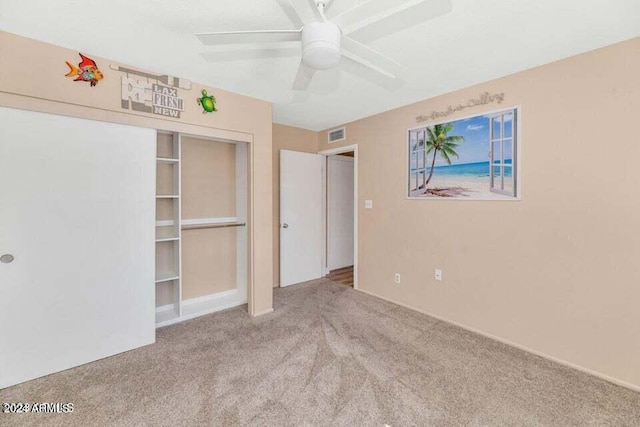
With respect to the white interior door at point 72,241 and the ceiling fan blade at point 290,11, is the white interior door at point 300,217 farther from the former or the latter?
the ceiling fan blade at point 290,11

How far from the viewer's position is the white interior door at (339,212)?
15.6 feet

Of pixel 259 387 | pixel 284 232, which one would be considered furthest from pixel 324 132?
pixel 259 387

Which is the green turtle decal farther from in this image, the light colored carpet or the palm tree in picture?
the palm tree in picture

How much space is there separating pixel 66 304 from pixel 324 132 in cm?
371

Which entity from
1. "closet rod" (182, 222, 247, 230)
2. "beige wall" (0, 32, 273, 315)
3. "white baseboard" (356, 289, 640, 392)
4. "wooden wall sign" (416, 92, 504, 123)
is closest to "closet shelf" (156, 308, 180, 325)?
"beige wall" (0, 32, 273, 315)

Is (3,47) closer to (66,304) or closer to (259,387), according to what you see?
(66,304)

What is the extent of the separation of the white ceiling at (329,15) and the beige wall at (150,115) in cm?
12

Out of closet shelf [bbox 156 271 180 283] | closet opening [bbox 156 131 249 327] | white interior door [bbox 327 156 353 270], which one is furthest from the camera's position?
white interior door [bbox 327 156 353 270]

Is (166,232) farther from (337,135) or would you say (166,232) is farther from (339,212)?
(339,212)

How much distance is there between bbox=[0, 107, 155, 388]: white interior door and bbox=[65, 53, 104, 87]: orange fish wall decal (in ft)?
1.08

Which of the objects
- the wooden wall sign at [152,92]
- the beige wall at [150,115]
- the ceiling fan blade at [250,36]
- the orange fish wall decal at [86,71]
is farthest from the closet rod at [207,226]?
the ceiling fan blade at [250,36]

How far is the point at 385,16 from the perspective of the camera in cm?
150

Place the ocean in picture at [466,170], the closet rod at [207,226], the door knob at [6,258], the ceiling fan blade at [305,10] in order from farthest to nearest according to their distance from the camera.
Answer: the closet rod at [207,226] → the ocean in picture at [466,170] → the door knob at [6,258] → the ceiling fan blade at [305,10]

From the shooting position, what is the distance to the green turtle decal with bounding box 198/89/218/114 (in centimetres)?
267
